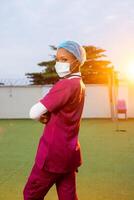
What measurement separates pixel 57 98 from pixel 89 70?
36.7m

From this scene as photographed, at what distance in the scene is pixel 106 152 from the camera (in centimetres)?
994

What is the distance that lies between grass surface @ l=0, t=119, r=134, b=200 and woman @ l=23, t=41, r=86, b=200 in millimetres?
2156

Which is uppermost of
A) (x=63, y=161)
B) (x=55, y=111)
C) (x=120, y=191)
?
(x=55, y=111)

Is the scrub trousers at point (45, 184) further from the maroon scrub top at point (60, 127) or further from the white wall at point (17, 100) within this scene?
the white wall at point (17, 100)


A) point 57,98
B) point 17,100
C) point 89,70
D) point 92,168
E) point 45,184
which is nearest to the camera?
point 57,98

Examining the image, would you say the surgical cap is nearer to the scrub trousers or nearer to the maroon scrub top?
the maroon scrub top

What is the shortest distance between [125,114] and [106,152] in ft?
43.3

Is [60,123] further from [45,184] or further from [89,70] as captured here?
[89,70]

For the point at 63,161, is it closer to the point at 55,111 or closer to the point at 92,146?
the point at 55,111

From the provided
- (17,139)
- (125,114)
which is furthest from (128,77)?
(17,139)

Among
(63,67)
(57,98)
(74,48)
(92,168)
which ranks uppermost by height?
(74,48)

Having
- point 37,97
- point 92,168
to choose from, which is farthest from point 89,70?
point 92,168

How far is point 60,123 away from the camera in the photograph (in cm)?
330

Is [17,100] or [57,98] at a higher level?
[57,98]
